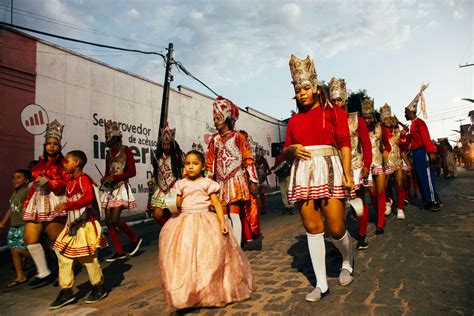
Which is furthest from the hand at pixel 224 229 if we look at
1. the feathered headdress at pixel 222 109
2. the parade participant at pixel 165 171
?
the parade participant at pixel 165 171

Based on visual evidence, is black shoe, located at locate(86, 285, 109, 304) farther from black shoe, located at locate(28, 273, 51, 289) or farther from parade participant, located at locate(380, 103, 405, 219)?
parade participant, located at locate(380, 103, 405, 219)

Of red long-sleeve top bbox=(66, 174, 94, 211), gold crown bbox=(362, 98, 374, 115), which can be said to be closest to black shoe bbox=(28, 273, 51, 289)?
red long-sleeve top bbox=(66, 174, 94, 211)

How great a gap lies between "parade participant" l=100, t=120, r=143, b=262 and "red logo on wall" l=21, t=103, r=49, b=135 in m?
6.14

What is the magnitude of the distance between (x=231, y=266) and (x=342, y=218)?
46.1 inches

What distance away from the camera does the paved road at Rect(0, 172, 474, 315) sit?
2.79m

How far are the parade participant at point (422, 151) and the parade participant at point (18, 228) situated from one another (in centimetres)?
783

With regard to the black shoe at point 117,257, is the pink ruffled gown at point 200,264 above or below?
above

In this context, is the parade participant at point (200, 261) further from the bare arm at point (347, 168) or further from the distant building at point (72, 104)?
the distant building at point (72, 104)

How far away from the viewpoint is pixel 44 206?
4.74 m

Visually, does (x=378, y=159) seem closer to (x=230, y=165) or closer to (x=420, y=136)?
(x=420, y=136)

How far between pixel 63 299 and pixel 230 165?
2.80 m

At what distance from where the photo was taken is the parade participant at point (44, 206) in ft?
15.3

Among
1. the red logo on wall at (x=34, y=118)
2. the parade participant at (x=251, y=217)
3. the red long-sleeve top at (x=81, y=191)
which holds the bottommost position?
the parade participant at (x=251, y=217)

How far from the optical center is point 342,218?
3109mm
